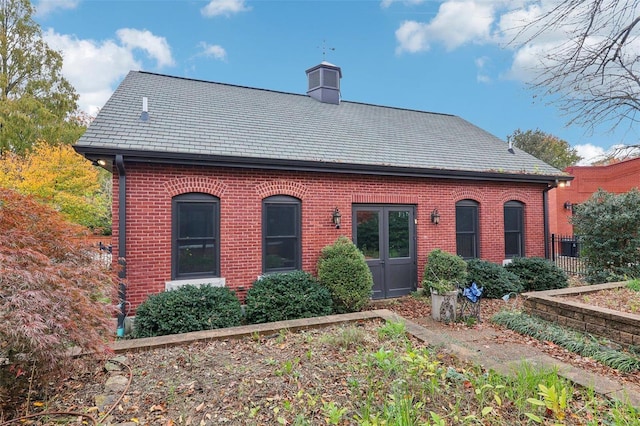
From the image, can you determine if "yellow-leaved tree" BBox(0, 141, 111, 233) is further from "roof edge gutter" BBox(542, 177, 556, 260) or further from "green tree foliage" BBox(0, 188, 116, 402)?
"roof edge gutter" BBox(542, 177, 556, 260)

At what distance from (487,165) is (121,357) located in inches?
384

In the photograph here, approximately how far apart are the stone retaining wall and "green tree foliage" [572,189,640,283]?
8.26 ft

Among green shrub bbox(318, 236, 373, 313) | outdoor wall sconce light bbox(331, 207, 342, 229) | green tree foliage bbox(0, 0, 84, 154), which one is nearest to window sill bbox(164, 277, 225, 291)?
green shrub bbox(318, 236, 373, 313)

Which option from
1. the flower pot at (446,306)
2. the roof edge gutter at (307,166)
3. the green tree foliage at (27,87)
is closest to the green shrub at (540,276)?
the roof edge gutter at (307,166)

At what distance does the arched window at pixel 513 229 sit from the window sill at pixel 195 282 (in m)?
8.09

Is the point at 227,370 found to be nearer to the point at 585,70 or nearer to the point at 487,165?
the point at 585,70

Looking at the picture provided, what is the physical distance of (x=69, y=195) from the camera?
15.7 m

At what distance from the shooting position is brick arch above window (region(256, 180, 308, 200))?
736 centimetres

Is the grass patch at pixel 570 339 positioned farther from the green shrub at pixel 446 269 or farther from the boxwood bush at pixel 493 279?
the boxwood bush at pixel 493 279

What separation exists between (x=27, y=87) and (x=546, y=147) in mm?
39494

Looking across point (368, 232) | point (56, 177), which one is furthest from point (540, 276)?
point (56, 177)

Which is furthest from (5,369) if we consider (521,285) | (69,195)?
(69,195)

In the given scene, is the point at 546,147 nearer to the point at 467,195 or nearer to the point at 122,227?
the point at 467,195

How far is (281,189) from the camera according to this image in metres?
7.52
